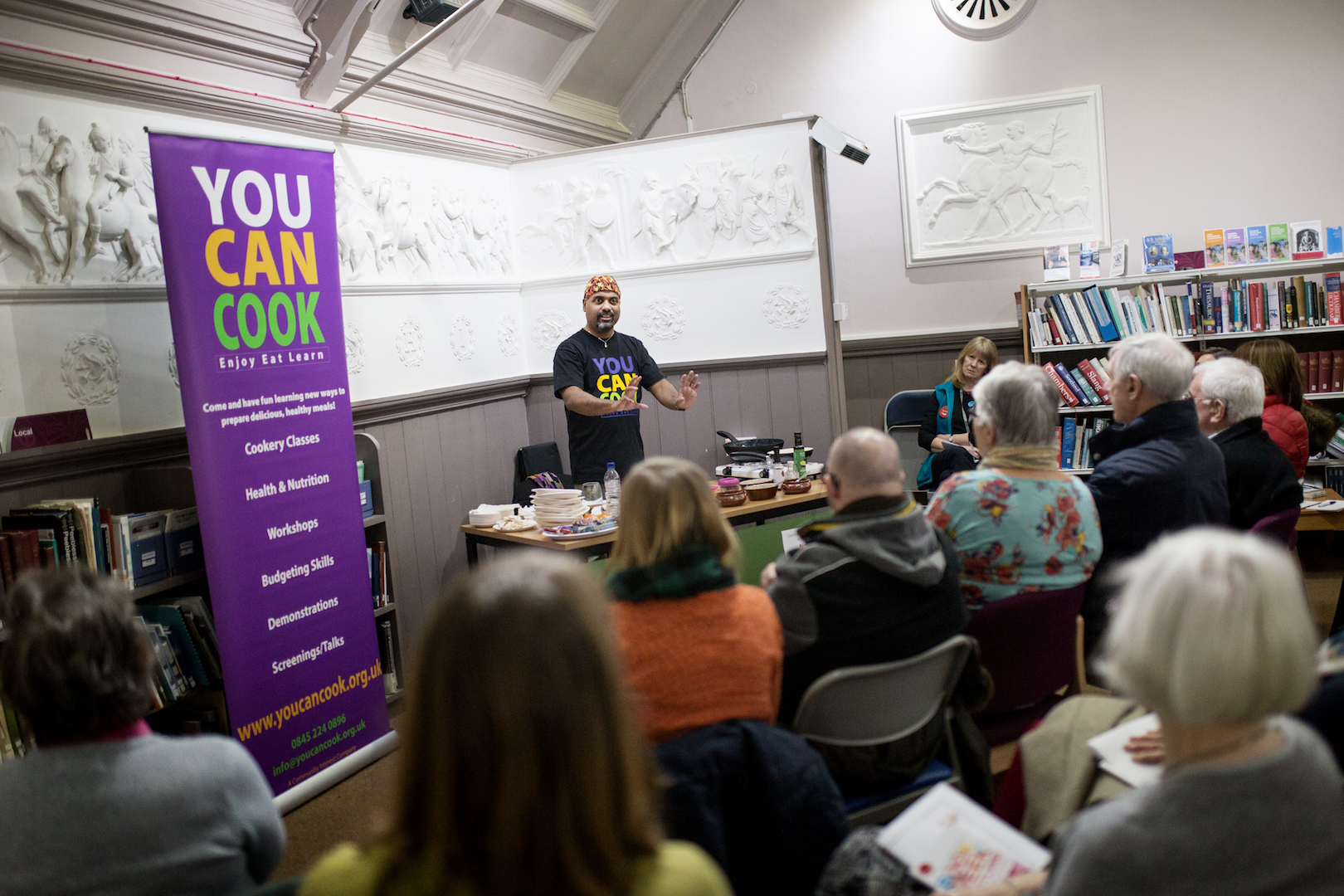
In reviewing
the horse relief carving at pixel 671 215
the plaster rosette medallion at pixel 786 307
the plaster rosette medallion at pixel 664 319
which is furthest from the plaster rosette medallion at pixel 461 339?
the plaster rosette medallion at pixel 786 307

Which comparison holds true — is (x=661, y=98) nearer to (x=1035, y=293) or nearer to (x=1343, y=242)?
(x=1035, y=293)

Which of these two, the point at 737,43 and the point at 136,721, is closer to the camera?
the point at 136,721

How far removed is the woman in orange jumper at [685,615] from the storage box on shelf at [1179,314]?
4379mm

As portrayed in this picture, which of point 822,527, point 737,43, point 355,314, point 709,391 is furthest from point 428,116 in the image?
point 822,527

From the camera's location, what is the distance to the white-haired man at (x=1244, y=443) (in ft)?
10.0

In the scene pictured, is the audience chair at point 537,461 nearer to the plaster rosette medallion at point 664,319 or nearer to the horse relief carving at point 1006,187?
the plaster rosette medallion at point 664,319

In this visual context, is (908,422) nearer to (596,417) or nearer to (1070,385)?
(1070,385)

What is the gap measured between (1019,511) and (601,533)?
1797mm

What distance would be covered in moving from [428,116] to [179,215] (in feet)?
7.37

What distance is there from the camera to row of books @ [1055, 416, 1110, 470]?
5688 millimetres

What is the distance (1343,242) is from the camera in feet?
16.9

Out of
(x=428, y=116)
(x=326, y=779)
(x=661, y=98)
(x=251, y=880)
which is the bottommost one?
(x=326, y=779)

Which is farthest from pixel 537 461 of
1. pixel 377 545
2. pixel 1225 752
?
pixel 1225 752

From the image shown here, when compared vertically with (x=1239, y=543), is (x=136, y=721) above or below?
below
